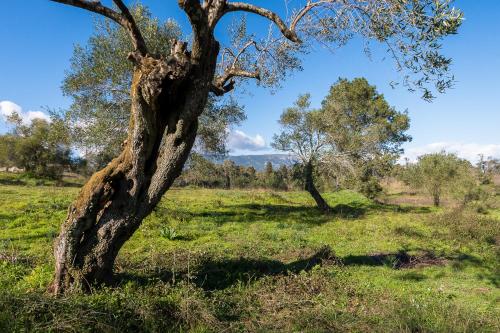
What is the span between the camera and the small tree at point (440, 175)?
1336 inches

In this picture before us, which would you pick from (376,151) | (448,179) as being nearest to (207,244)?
(376,151)

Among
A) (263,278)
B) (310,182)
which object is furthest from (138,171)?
(310,182)

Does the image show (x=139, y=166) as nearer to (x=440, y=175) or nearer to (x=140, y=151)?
(x=140, y=151)

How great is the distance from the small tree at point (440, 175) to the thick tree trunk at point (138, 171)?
32.4 meters

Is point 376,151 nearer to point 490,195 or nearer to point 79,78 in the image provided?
point 490,195

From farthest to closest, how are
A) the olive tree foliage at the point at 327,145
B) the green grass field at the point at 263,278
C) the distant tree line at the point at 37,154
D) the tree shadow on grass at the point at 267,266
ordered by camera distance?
the distant tree line at the point at 37,154 < the olive tree foliage at the point at 327,145 < the tree shadow on grass at the point at 267,266 < the green grass field at the point at 263,278

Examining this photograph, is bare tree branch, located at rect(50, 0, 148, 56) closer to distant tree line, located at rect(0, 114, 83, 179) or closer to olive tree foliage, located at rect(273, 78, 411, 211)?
olive tree foliage, located at rect(273, 78, 411, 211)

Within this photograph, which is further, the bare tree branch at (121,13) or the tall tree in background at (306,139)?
the tall tree in background at (306,139)

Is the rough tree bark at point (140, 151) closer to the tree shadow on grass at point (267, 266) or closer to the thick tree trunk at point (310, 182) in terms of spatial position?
the tree shadow on grass at point (267, 266)

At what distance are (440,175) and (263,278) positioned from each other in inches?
1251

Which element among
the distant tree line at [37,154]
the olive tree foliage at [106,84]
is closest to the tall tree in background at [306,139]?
the olive tree foliage at [106,84]

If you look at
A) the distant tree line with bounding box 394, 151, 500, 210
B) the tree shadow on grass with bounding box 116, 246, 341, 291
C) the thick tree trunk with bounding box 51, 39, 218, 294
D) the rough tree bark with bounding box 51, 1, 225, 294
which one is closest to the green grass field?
the tree shadow on grass with bounding box 116, 246, 341, 291

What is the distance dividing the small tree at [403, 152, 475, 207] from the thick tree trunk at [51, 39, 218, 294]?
32354mm

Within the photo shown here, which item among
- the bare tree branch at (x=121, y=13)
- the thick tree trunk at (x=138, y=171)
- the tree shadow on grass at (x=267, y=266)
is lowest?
the tree shadow on grass at (x=267, y=266)
